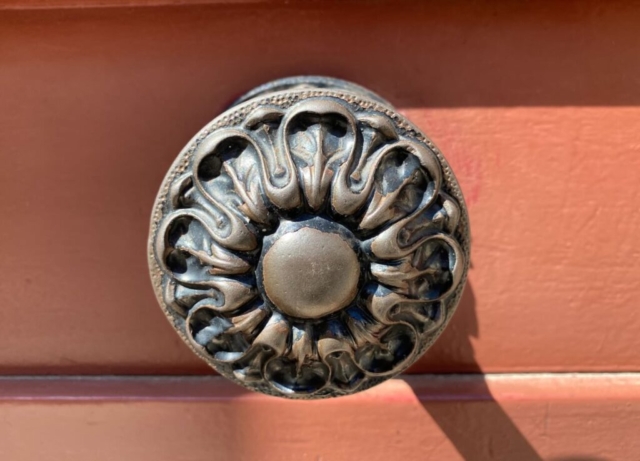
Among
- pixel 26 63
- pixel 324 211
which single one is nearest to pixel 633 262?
pixel 324 211

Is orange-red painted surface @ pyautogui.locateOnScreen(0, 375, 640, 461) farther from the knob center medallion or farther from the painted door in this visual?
the knob center medallion

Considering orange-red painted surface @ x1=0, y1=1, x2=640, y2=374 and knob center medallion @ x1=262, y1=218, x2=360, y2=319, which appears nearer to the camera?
knob center medallion @ x1=262, y1=218, x2=360, y2=319

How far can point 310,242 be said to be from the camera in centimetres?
41

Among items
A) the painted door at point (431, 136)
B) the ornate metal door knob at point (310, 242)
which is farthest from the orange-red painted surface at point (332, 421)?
the ornate metal door knob at point (310, 242)

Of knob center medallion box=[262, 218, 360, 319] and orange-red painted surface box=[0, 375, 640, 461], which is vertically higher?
knob center medallion box=[262, 218, 360, 319]

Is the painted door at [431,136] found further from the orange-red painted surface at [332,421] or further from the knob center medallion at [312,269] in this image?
the knob center medallion at [312,269]

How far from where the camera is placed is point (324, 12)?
598 mm

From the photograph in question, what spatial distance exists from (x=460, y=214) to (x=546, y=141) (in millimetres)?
250

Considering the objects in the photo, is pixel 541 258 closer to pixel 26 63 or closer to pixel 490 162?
pixel 490 162

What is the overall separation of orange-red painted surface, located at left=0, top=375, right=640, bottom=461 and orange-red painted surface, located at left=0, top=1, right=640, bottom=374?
0.03 m

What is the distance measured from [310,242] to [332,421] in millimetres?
372

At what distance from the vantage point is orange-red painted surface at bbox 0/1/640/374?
0.60m

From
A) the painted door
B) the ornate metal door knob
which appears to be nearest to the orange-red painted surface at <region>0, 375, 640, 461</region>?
the painted door

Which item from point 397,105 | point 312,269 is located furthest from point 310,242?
point 397,105
